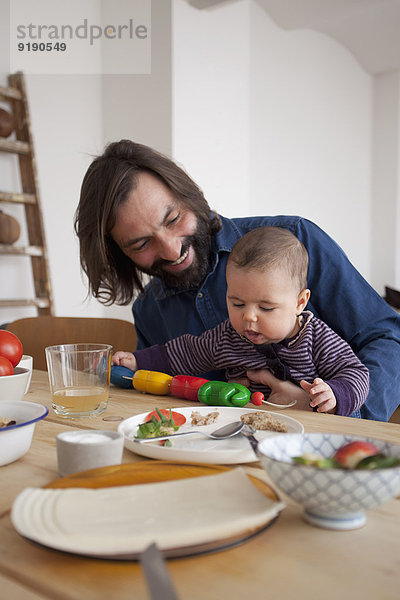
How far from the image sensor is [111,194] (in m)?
1.63

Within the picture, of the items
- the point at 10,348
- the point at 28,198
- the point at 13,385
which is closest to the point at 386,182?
the point at 28,198

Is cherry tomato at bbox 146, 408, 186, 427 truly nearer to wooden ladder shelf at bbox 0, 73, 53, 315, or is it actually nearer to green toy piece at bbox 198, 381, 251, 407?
green toy piece at bbox 198, 381, 251, 407

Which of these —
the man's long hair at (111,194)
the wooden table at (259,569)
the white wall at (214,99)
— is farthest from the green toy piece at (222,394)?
the white wall at (214,99)

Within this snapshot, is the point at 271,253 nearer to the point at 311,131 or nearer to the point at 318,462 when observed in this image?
the point at 318,462

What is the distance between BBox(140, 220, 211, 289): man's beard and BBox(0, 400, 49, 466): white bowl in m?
0.92

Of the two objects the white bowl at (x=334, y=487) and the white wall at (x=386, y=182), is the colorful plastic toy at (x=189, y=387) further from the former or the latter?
the white wall at (x=386, y=182)

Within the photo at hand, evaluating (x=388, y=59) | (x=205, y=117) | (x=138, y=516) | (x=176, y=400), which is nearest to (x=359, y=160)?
(x=388, y=59)

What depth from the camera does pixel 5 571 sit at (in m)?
0.47

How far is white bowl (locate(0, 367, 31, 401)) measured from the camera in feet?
3.32

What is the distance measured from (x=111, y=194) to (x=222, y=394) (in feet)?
2.57

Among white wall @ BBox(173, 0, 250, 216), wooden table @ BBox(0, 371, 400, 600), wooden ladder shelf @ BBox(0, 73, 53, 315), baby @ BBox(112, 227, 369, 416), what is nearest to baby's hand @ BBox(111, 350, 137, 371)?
baby @ BBox(112, 227, 369, 416)

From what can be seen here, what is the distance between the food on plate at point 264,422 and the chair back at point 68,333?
1.12 meters

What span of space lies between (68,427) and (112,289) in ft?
3.29

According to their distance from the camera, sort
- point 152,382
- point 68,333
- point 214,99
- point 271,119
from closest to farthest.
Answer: point 152,382 → point 68,333 → point 214,99 → point 271,119
